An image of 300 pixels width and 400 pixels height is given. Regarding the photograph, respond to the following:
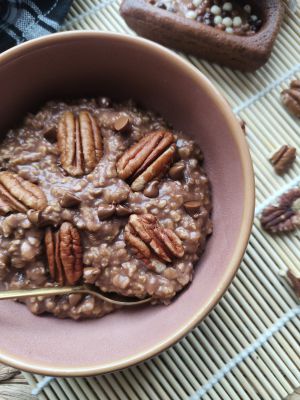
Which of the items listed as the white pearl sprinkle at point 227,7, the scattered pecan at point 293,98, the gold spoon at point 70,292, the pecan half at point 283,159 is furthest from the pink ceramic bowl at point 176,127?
the white pearl sprinkle at point 227,7

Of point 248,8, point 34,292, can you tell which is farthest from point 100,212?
point 248,8

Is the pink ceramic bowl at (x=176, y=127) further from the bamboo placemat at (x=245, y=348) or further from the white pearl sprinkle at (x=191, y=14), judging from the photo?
the white pearl sprinkle at (x=191, y=14)

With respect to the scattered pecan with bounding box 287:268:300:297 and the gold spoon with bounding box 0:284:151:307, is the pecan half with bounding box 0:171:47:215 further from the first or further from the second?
the scattered pecan with bounding box 287:268:300:297

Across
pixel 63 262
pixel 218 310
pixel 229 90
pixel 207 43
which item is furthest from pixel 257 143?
pixel 63 262

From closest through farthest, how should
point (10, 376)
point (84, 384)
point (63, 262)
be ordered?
point (63, 262) → point (84, 384) → point (10, 376)

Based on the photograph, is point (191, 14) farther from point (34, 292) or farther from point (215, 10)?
point (34, 292)

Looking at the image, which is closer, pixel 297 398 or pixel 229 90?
pixel 297 398

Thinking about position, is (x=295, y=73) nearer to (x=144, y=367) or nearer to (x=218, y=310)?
(x=218, y=310)
